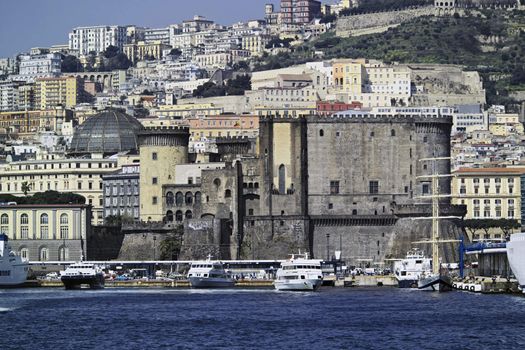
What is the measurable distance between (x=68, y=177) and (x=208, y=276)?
5533cm

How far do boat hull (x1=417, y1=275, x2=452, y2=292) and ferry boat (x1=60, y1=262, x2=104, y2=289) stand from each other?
22363 millimetres

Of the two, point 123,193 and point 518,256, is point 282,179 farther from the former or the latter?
point 518,256

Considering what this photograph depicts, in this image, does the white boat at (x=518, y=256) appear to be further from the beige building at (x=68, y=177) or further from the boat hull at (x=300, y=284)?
the beige building at (x=68, y=177)

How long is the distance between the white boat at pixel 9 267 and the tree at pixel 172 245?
40.5 ft

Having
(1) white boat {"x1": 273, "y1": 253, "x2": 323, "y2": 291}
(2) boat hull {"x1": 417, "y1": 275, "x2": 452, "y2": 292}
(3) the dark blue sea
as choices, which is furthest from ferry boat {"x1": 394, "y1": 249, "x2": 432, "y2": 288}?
(1) white boat {"x1": 273, "y1": 253, "x2": 323, "y2": 291}

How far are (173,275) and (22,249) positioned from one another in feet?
48.7

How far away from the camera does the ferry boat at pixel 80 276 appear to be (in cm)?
11900

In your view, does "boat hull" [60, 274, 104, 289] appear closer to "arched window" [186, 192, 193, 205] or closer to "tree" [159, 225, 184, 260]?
"tree" [159, 225, 184, 260]

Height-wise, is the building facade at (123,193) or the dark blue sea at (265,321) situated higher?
the building facade at (123,193)

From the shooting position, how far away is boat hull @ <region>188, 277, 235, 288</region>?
11875cm

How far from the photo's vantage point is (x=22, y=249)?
449 feet

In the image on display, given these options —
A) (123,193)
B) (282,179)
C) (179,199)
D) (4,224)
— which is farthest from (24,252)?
(282,179)

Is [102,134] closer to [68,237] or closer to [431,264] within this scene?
[68,237]

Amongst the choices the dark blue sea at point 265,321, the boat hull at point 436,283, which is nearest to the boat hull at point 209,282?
the dark blue sea at point 265,321
